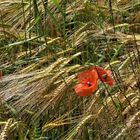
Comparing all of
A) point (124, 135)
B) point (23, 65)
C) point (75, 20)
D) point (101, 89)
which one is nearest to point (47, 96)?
point (101, 89)

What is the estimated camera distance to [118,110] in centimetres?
143

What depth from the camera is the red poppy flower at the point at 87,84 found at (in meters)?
1.30

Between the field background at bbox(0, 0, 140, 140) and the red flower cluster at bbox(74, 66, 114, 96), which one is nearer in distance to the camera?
the red flower cluster at bbox(74, 66, 114, 96)

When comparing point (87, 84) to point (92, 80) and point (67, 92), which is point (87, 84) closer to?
point (92, 80)

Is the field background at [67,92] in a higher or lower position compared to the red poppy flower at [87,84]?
lower

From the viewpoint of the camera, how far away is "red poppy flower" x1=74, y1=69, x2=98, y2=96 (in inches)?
51.1

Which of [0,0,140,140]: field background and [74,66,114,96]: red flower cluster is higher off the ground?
[74,66,114,96]: red flower cluster

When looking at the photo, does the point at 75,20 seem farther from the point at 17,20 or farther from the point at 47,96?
the point at 47,96

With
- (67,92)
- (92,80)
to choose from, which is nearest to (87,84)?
(92,80)

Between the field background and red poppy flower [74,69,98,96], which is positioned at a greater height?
red poppy flower [74,69,98,96]

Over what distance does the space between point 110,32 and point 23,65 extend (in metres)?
0.34

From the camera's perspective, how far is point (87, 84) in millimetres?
1340

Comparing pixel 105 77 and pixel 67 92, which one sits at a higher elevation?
pixel 105 77

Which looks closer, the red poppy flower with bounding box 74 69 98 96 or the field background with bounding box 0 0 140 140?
the red poppy flower with bounding box 74 69 98 96
